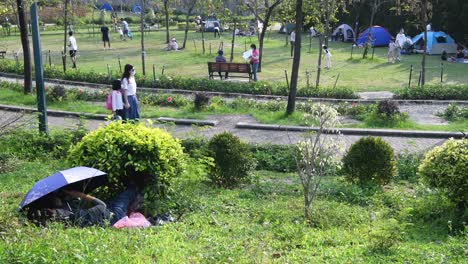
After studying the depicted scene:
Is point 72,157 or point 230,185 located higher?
point 72,157

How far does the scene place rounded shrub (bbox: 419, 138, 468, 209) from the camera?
7.18m

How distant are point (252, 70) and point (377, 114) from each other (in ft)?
27.6

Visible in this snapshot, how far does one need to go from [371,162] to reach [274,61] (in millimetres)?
19068

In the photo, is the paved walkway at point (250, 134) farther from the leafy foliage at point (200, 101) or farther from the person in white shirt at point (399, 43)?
the person in white shirt at point (399, 43)

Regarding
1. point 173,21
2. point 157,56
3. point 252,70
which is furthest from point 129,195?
point 173,21

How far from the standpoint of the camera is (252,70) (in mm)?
21906

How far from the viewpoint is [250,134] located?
528 inches

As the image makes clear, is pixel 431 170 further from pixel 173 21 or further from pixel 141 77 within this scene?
pixel 173 21

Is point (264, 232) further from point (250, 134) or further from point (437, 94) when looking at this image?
point (437, 94)

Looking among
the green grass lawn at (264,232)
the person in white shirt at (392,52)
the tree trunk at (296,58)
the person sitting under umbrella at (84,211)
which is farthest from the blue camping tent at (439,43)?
the person sitting under umbrella at (84,211)

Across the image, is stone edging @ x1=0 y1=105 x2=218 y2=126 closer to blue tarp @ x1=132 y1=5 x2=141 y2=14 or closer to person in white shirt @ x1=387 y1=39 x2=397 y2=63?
person in white shirt @ x1=387 y1=39 x2=397 y2=63

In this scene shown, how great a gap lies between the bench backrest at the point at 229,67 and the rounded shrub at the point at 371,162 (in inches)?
470

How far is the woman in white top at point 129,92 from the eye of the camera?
12305mm

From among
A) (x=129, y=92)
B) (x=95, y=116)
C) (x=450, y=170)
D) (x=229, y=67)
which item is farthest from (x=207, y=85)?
(x=450, y=170)
